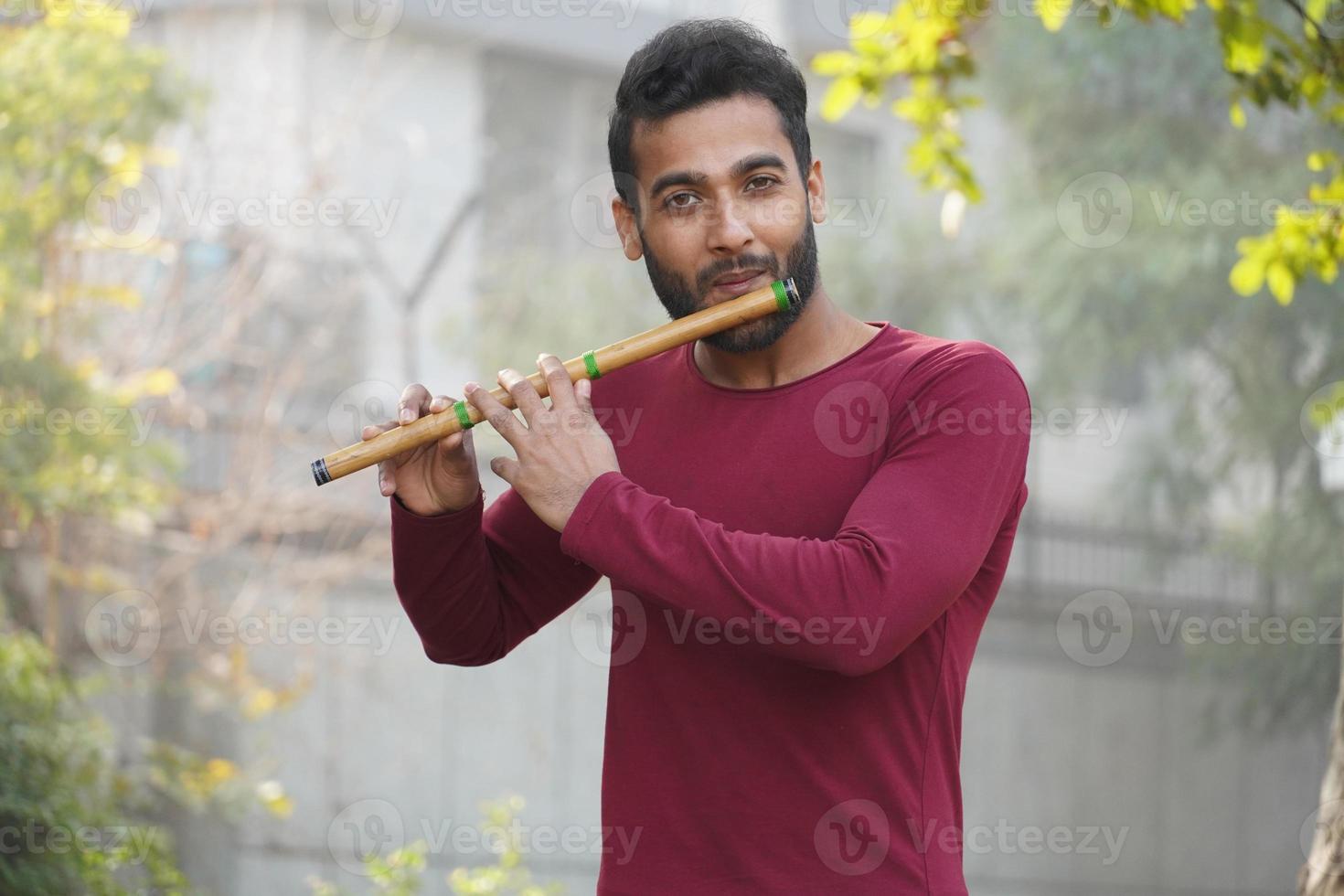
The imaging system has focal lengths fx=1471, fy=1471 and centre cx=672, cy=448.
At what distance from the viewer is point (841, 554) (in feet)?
5.90

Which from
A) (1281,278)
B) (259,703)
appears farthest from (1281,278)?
(259,703)

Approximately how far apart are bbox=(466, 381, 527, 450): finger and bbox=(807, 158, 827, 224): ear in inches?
23.5

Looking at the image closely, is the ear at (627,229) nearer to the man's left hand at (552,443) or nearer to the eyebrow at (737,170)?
the eyebrow at (737,170)

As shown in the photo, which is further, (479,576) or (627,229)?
(627,229)

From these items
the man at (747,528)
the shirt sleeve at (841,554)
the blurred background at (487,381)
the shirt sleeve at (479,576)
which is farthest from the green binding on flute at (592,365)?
the blurred background at (487,381)

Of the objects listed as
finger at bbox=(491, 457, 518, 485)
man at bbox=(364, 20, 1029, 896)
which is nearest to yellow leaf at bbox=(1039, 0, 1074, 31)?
man at bbox=(364, 20, 1029, 896)

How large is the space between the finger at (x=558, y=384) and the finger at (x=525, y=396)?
0.07 feet

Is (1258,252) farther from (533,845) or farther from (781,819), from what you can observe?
(533,845)

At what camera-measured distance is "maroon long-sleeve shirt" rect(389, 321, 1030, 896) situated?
1.79 meters

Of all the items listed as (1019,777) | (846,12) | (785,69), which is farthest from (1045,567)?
(785,69)

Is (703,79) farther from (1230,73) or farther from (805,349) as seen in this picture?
(1230,73)

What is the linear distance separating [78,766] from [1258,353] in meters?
6.35

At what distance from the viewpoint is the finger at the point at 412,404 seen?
2.16 m

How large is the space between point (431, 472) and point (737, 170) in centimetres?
63
